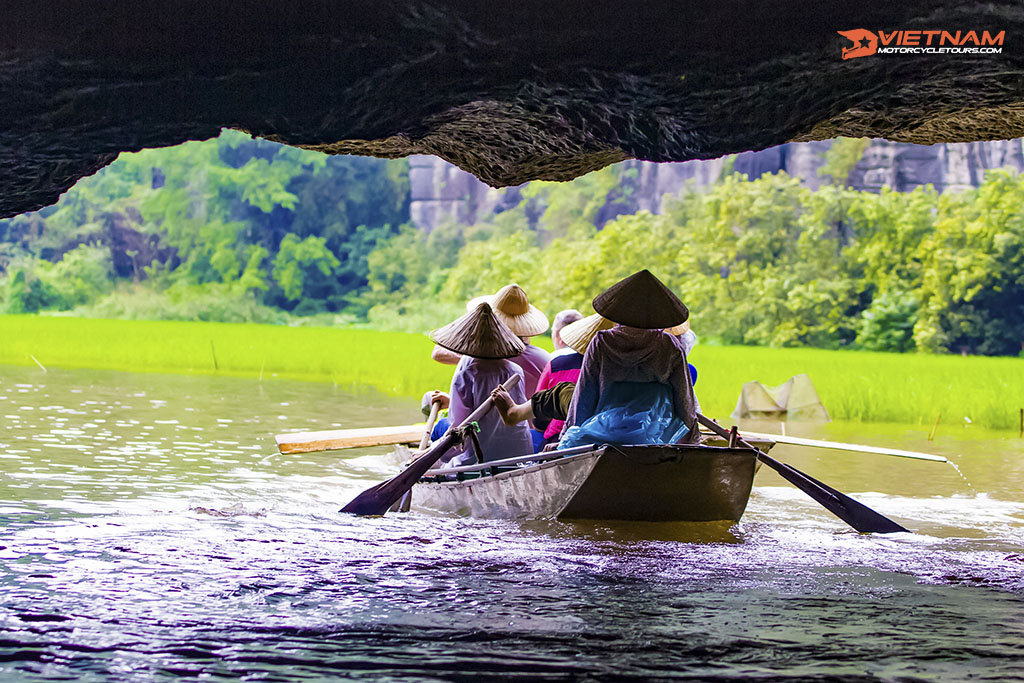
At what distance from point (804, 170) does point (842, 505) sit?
108ft

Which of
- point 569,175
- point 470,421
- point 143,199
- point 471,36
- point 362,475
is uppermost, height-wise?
point 143,199

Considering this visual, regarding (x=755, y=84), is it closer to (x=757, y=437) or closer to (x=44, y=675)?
(x=44, y=675)

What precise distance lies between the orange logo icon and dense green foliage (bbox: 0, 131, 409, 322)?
41.6 m

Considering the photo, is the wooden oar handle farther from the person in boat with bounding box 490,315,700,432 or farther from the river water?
the person in boat with bounding box 490,315,700,432

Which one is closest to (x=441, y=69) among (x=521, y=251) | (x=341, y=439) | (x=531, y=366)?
(x=531, y=366)

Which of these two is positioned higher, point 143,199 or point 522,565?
point 143,199

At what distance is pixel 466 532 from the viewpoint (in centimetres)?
623

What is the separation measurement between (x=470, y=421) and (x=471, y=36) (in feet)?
9.43

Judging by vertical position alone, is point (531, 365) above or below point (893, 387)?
above

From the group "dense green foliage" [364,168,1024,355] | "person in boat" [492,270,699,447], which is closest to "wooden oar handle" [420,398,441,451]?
"person in boat" [492,270,699,447]

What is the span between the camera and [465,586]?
5.04 meters

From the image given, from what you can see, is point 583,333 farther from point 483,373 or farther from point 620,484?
point 620,484

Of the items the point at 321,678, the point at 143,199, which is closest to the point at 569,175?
the point at 321,678

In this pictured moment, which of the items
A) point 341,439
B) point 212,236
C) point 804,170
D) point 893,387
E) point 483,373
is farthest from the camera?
point 212,236
